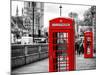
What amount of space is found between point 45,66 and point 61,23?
84cm

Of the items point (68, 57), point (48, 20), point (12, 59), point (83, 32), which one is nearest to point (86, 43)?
point (83, 32)

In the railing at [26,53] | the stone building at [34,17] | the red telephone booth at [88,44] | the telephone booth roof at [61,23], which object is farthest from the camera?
the red telephone booth at [88,44]

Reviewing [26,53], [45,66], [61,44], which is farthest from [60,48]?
[26,53]

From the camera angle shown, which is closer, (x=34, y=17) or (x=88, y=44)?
(x=34, y=17)

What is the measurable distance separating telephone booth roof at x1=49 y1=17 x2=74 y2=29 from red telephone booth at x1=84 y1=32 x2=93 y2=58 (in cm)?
46

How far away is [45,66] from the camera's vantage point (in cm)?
448

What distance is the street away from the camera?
432 cm

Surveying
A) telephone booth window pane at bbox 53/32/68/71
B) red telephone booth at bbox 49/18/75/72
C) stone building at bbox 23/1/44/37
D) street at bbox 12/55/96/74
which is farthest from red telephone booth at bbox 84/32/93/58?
stone building at bbox 23/1/44/37

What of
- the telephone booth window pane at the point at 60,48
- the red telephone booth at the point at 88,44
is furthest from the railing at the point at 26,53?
the red telephone booth at the point at 88,44

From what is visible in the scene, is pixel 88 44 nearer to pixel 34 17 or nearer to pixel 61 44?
pixel 61 44

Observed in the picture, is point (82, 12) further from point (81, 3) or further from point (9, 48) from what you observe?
point (9, 48)

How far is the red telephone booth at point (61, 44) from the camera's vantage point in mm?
4352

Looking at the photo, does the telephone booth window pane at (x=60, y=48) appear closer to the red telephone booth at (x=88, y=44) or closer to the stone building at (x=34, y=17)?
the stone building at (x=34, y=17)

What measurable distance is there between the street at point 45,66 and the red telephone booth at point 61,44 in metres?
0.13
